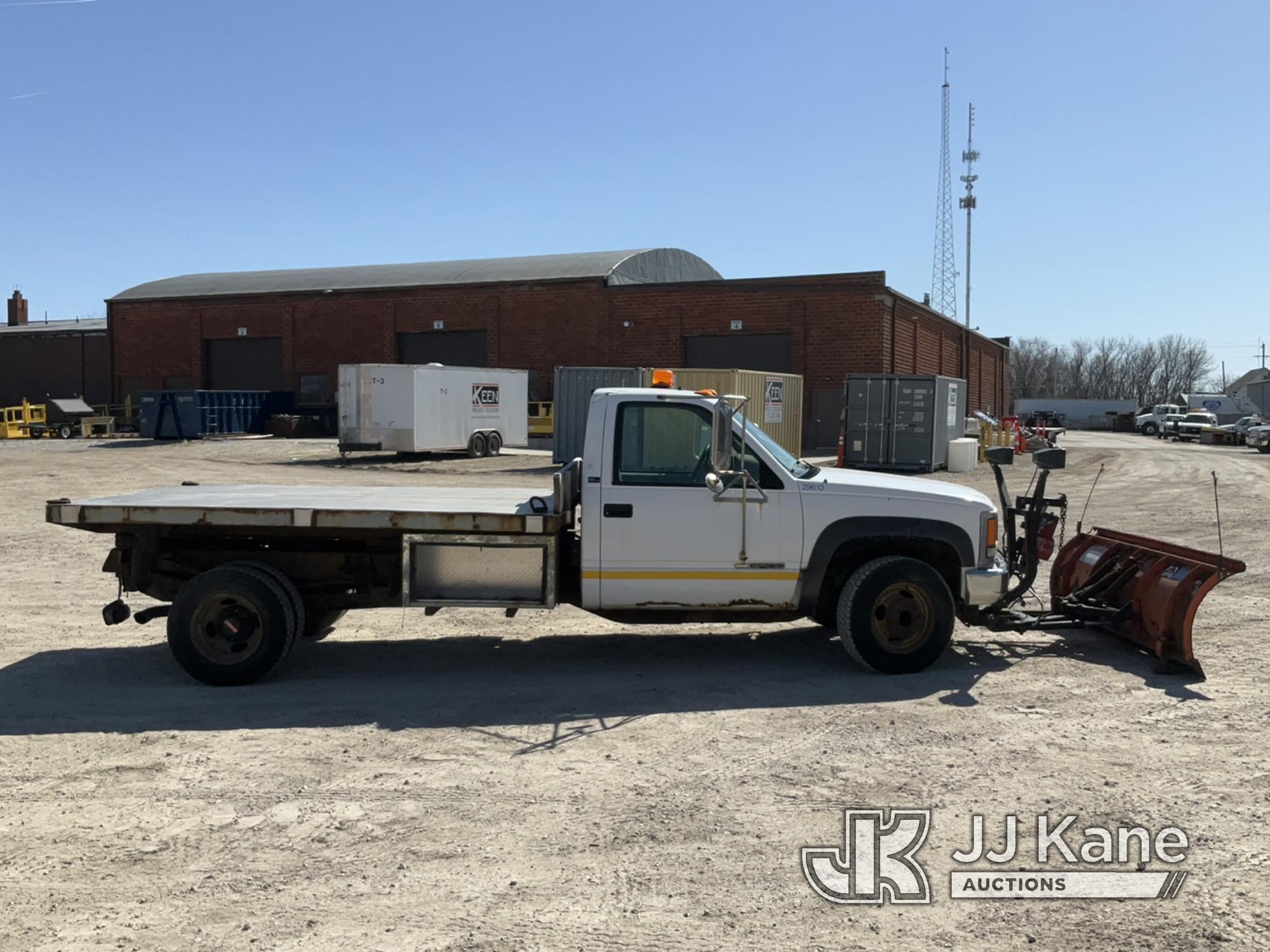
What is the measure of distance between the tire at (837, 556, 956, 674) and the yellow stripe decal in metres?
0.47

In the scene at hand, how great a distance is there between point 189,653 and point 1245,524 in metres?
15.8

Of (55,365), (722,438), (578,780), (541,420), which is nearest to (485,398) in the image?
(541,420)

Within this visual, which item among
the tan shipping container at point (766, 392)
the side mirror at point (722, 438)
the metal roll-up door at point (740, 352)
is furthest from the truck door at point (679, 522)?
the metal roll-up door at point (740, 352)

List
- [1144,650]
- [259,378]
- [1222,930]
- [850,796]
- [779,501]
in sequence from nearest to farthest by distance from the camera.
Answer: [1222,930] → [850,796] → [779,501] → [1144,650] → [259,378]

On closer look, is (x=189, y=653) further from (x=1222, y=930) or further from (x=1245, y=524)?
(x=1245, y=524)

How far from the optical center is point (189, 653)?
7.43 m

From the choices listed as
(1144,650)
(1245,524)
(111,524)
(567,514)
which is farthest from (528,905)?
(1245,524)

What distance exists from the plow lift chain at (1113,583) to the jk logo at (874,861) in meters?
3.20

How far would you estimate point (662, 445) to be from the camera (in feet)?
25.0

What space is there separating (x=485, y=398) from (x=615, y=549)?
26786 millimetres

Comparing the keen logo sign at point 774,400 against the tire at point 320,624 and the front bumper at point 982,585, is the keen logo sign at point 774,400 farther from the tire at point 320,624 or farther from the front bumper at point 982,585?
the front bumper at point 982,585

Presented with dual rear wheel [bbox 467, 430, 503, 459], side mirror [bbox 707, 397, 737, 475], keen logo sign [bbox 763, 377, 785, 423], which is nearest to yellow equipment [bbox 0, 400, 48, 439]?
dual rear wheel [bbox 467, 430, 503, 459]

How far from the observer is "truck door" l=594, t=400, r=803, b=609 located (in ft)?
24.7

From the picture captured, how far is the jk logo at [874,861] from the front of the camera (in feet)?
14.6
